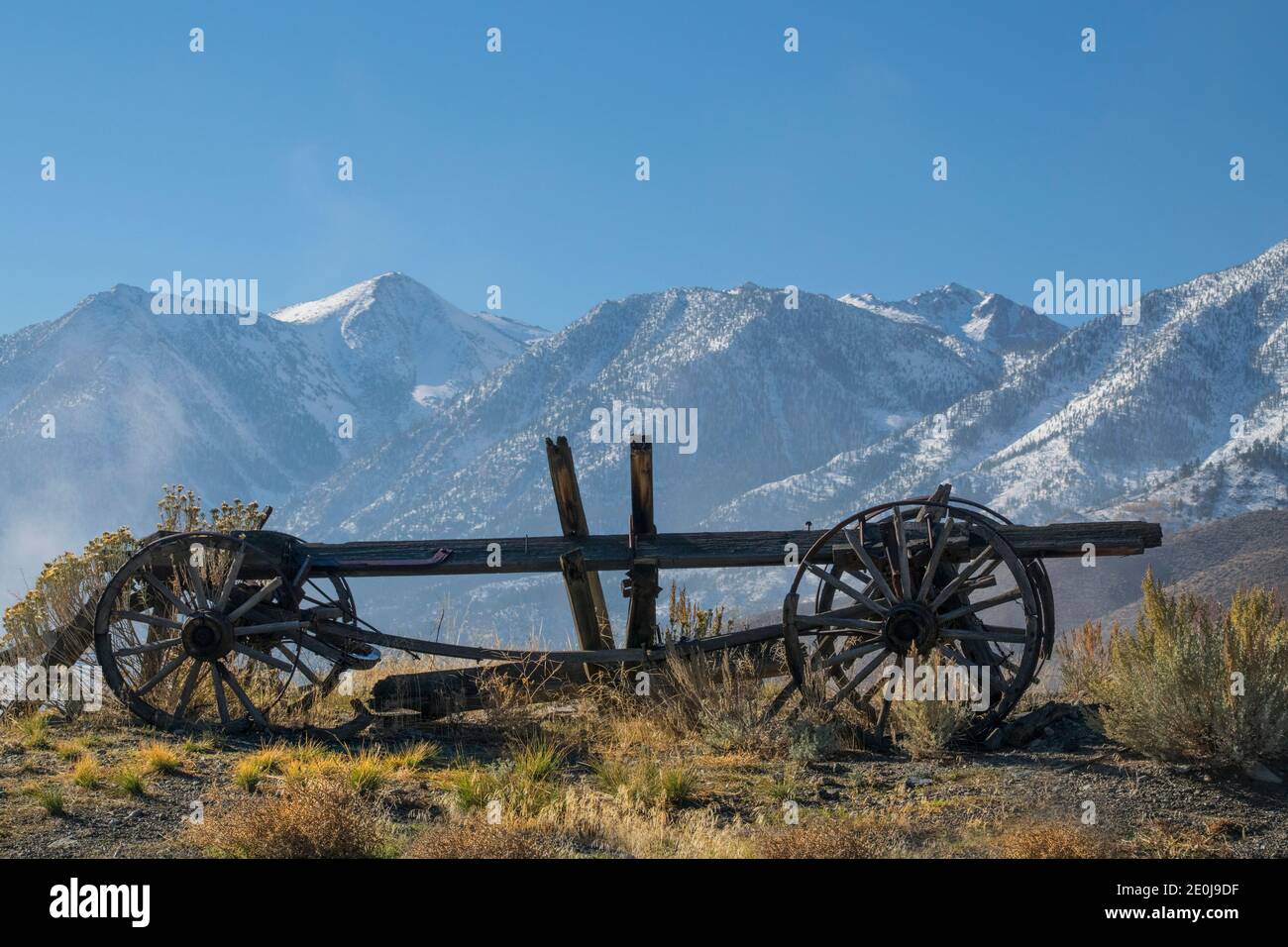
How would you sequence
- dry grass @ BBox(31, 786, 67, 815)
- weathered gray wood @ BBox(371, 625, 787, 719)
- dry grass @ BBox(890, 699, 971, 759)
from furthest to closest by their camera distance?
weathered gray wood @ BBox(371, 625, 787, 719) < dry grass @ BBox(890, 699, 971, 759) < dry grass @ BBox(31, 786, 67, 815)

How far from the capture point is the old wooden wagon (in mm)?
8414

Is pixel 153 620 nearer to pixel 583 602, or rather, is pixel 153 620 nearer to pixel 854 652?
pixel 583 602

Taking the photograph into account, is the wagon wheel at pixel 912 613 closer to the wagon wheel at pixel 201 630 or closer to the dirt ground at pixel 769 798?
the dirt ground at pixel 769 798

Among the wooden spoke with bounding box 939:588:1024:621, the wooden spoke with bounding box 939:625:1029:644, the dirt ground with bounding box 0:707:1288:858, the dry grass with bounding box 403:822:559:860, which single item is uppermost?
the wooden spoke with bounding box 939:588:1024:621

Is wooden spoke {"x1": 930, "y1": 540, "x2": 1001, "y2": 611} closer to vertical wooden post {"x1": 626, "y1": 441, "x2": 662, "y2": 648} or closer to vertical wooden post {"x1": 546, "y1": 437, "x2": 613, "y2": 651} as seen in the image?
vertical wooden post {"x1": 626, "y1": 441, "x2": 662, "y2": 648}

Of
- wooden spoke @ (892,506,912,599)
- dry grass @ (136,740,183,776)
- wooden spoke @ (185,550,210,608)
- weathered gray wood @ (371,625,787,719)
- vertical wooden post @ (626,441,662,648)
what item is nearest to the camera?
dry grass @ (136,740,183,776)

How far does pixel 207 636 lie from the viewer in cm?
890

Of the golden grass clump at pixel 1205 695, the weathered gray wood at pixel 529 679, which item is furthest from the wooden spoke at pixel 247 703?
the golden grass clump at pixel 1205 695

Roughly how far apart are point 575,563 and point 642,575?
53 centimetres

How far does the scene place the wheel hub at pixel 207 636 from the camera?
8883mm

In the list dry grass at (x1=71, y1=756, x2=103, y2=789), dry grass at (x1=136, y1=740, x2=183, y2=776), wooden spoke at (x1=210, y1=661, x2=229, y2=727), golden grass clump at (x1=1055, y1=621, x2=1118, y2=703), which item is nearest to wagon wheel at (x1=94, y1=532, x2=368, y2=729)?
wooden spoke at (x1=210, y1=661, x2=229, y2=727)

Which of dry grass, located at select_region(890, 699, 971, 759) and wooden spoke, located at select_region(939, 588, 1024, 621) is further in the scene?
wooden spoke, located at select_region(939, 588, 1024, 621)

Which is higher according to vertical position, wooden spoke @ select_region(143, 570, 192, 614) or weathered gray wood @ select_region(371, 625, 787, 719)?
wooden spoke @ select_region(143, 570, 192, 614)
